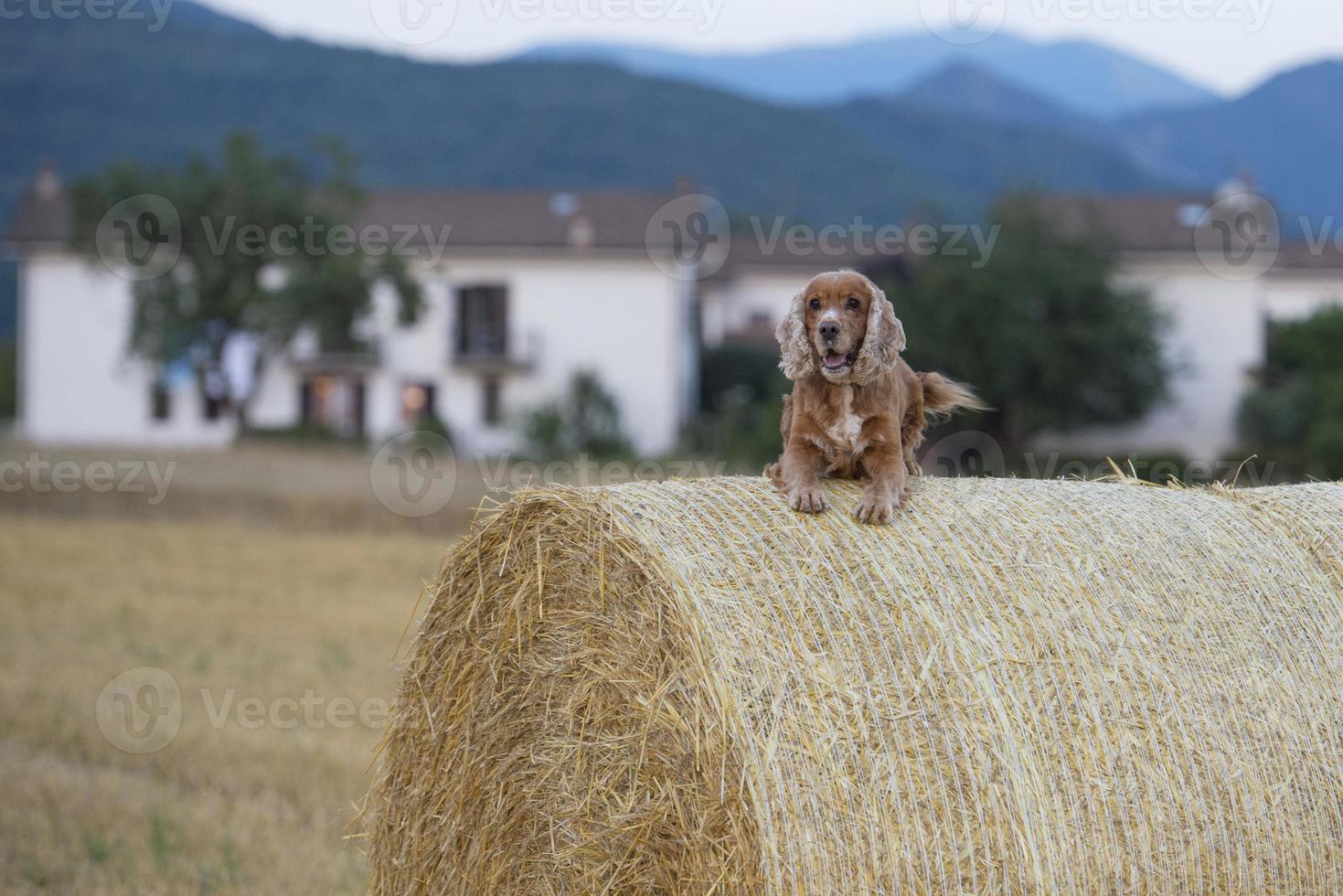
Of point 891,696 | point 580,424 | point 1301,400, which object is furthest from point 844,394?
point 580,424

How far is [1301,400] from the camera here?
37.4 meters

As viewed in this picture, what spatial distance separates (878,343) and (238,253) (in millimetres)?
35681

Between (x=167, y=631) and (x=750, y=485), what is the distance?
9828 millimetres

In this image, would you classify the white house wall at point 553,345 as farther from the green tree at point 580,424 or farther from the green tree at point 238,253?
the green tree at point 238,253

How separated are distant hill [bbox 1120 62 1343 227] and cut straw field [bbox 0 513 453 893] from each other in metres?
36.6

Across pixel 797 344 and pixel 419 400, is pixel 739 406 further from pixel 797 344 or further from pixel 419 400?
pixel 797 344

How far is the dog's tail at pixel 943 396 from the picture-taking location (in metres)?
5.01

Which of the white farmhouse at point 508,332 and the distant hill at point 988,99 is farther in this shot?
the distant hill at point 988,99

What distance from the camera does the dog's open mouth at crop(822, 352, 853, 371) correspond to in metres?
4.39

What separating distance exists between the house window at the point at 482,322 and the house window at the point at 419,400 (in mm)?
1560

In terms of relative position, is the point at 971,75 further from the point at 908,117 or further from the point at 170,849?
the point at 170,849

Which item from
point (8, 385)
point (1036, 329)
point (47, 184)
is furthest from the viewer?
point (8, 385)

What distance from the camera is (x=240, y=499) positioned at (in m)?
21.5

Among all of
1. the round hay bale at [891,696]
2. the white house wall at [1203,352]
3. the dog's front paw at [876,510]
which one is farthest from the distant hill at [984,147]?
the dog's front paw at [876,510]
